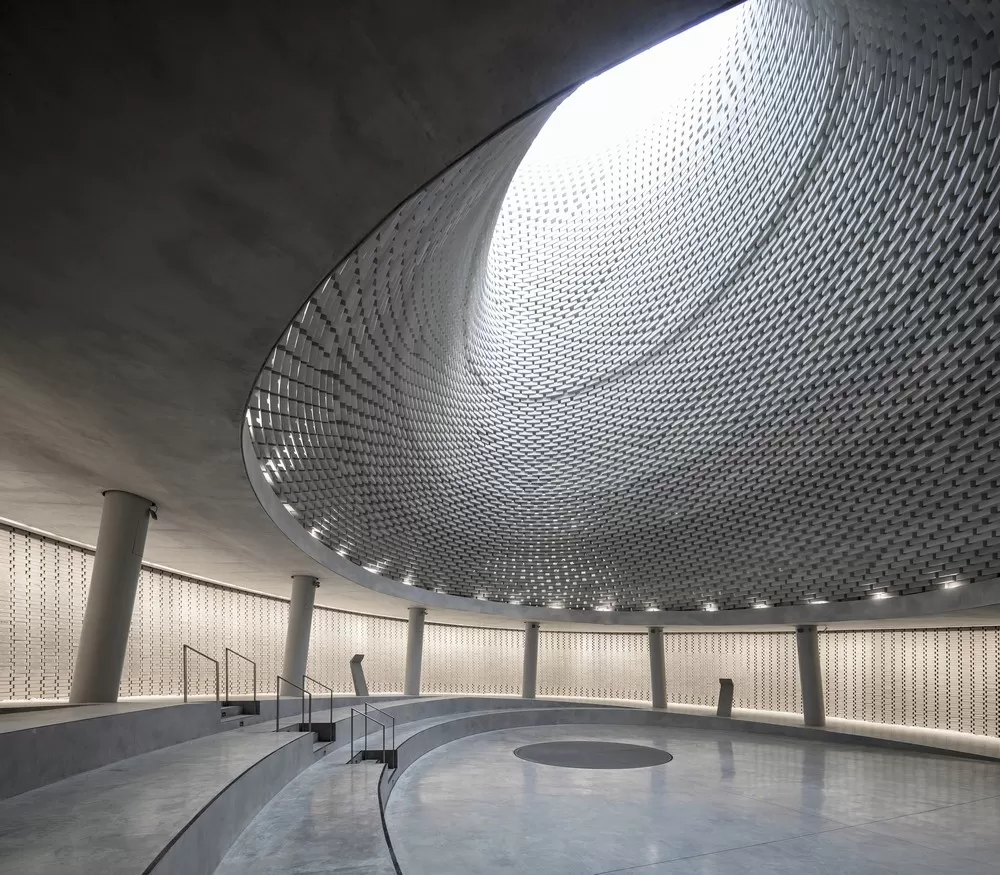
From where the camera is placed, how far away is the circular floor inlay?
17.0m

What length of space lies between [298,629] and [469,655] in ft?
60.8

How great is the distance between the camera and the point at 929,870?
901cm

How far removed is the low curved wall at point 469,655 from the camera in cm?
1828

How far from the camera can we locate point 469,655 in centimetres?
4019

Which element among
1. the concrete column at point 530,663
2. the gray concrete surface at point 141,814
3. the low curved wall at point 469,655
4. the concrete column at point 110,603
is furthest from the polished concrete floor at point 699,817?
the concrete column at point 530,663

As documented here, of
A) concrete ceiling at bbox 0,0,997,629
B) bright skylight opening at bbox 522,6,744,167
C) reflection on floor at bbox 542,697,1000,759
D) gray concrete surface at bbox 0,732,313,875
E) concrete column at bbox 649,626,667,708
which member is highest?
bright skylight opening at bbox 522,6,744,167

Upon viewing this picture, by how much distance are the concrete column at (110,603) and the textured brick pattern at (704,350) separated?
293 centimetres

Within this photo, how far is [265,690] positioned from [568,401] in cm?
1759

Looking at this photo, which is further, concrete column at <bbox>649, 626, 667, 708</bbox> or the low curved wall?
concrete column at <bbox>649, 626, 667, 708</bbox>

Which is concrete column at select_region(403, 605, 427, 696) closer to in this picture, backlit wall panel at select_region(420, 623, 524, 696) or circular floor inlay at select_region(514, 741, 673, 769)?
backlit wall panel at select_region(420, 623, 524, 696)

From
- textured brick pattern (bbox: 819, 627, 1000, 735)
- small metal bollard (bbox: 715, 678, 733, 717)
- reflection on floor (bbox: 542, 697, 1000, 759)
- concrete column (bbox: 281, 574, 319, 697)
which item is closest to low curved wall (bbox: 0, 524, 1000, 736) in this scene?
textured brick pattern (bbox: 819, 627, 1000, 735)

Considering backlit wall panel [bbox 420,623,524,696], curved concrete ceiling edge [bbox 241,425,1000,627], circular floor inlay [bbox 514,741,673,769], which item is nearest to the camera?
curved concrete ceiling edge [bbox 241,425,1000,627]

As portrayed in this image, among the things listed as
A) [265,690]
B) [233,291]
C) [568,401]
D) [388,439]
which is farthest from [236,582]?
[233,291]

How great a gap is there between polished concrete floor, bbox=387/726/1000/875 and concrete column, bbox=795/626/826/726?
7488 millimetres
